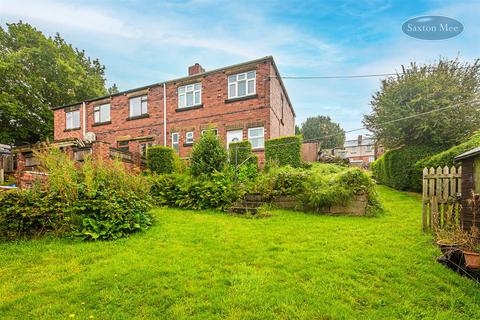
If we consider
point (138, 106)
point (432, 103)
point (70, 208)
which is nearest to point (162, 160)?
point (70, 208)

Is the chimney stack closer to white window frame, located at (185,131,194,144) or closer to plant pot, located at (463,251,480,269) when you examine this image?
white window frame, located at (185,131,194,144)

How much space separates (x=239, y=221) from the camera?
653 cm

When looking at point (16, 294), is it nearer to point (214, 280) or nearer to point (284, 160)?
point (214, 280)

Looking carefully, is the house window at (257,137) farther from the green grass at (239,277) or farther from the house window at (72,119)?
the house window at (72,119)

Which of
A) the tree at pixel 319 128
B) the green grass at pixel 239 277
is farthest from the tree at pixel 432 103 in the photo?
the tree at pixel 319 128

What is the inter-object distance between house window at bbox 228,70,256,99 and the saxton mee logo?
8515 mm

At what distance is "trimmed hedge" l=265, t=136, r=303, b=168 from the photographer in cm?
1152

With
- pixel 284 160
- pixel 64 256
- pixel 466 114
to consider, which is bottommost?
pixel 64 256

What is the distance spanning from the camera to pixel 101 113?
18.9 meters

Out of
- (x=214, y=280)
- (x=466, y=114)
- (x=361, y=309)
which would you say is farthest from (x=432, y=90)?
(x=214, y=280)

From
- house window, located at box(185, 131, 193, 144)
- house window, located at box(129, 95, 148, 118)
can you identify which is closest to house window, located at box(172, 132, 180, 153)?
house window, located at box(185, 131, 193, 144)

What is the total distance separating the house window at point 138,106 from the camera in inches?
679

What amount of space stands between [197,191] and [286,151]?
532cm

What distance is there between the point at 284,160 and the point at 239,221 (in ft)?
19.4
